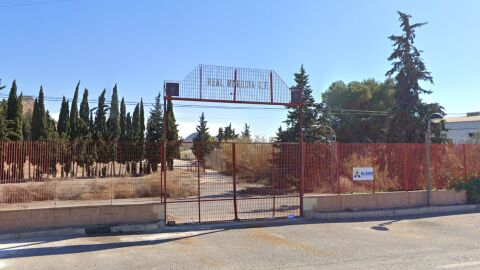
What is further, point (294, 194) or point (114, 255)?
point (294, 194)

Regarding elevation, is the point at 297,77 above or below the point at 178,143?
above

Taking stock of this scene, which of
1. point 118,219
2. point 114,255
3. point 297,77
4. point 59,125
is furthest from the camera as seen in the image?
point 59,125

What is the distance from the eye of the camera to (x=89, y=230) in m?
11.1

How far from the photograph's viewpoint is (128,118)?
49.8 m

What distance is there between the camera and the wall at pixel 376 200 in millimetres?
14055

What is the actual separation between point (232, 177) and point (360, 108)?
43665 millimetres

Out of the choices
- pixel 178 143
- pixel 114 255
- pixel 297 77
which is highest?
pixel 297 77

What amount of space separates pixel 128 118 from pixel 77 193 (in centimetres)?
3636

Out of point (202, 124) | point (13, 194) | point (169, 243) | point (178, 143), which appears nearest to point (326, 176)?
point (178, 143)

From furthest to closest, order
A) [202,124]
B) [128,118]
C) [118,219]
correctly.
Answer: [202,124], [128,118], [118,219]

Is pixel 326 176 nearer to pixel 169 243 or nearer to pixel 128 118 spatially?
pixel 169 243

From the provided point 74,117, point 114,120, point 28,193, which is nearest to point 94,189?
point 28,193

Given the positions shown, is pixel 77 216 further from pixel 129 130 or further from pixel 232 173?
pixel 129 130

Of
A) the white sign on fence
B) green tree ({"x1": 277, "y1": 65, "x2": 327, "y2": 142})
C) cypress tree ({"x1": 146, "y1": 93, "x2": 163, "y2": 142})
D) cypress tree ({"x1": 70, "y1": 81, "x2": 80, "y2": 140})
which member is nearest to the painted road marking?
the white sign on fence
